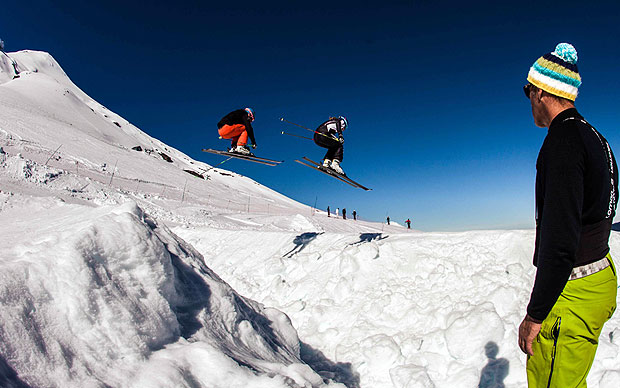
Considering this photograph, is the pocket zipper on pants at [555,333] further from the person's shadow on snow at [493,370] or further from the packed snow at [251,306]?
the person's shadow on snow at [493,370]

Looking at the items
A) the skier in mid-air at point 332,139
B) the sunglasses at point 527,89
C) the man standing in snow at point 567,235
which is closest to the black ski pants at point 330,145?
the skier in mid-air at point 332,139

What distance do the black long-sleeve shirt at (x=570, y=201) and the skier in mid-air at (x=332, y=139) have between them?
9933 millimetres

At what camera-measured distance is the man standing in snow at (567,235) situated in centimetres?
160

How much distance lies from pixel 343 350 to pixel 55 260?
404 centimetres

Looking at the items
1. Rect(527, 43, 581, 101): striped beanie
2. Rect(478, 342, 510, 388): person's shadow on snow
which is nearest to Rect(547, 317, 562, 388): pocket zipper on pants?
Rect(527, 43, 581, 101): striped beanie

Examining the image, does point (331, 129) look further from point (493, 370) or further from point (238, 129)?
point (493, 370)

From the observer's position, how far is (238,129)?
12.1 meters

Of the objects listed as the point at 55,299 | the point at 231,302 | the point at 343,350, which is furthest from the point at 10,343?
the point at 343,350

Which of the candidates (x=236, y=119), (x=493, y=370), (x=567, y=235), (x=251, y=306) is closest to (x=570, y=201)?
(x=567, y=235)

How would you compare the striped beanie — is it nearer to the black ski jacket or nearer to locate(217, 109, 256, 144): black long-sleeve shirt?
the black ski jacket

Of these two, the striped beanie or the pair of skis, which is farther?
the pair of skis

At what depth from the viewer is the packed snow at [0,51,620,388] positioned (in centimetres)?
213

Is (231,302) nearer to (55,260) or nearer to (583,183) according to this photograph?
(55,260)

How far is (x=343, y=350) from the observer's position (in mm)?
5148
